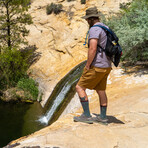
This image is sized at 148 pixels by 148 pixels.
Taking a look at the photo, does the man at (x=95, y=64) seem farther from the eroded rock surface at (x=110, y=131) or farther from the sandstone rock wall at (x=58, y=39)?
the sandstone rock wall at (x=58, y=39)

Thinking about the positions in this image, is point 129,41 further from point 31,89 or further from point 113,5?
point 113,5

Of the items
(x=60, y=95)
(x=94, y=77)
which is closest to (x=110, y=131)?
(x=94, y=77)

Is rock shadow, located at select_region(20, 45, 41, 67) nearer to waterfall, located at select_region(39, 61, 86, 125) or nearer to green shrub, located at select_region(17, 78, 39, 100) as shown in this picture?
green shrub, located at select_region(17, 78, 39, 100)

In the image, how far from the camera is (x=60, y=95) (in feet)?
30.5

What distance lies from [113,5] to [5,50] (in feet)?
32.5

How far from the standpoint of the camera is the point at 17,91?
11102 millimetres

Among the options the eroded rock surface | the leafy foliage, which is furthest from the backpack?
the leafy foliage

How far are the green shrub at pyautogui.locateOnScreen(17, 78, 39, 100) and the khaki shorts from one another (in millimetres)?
7933

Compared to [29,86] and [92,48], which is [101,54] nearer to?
[92,48]

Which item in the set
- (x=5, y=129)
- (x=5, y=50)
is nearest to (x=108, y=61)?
(x=5, y=129)

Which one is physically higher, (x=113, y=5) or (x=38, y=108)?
(x=113, y=5)

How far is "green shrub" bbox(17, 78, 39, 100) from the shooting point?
11.0 m

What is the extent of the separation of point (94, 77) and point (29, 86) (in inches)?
336

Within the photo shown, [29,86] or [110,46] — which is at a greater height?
[110,46]
